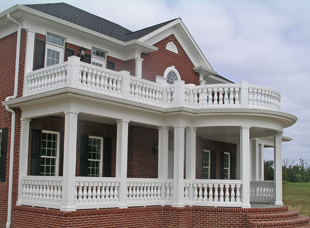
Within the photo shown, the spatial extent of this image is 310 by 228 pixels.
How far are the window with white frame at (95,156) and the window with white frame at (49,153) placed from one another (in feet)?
4.85

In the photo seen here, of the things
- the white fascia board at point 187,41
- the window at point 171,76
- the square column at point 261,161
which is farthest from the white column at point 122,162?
the square column at point 261,161

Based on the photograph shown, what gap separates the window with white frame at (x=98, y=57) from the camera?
17047 millimetres

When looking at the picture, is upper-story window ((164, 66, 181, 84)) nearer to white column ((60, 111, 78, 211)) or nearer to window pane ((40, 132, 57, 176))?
window pane ((40, 132, 57, 176))

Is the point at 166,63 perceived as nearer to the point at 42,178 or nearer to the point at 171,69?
the point at 171,69

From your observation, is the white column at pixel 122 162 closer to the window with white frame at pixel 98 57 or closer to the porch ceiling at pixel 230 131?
the window with white frame at pixel 98 57

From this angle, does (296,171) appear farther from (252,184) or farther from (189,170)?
(189,170)

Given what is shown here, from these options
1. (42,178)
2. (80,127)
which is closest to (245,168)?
(80,127)

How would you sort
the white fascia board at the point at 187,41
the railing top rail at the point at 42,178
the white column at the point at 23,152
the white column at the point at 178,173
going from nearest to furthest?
the railing top rail at the point at 42,178
the white column at the point at 23,152
the white column at the point at 178,173
the white fascia board at the point at 187,41

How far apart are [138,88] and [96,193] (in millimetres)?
4149

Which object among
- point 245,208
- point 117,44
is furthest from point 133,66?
point 245,208

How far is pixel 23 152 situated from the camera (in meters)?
13.8

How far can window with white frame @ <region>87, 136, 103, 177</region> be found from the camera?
16.1 metres

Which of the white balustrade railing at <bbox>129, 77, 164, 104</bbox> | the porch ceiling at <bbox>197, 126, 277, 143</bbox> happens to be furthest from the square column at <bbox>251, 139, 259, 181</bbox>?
the white balustrade railing at <bbox>129, 77, 164, 104</bbox>

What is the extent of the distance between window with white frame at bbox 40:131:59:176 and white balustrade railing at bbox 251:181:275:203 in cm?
921
